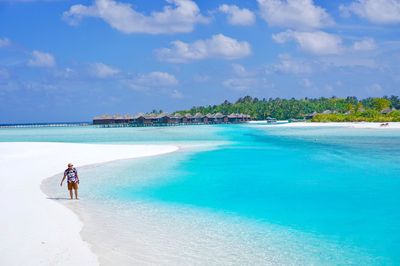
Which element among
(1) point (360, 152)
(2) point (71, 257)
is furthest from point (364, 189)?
(1) point (360, 152)

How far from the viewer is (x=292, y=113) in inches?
4707

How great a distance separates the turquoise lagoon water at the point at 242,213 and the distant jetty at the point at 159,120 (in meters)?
79.8

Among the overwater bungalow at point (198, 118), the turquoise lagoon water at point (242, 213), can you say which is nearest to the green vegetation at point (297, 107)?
the overwater bungalow at point (198, 118)

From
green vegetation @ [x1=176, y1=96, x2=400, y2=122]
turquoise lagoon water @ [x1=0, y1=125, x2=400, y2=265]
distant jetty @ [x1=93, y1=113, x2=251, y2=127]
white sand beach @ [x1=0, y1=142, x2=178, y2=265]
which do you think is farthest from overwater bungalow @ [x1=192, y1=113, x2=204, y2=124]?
white sand beach @ [x1=0, y1=142, x2=178, y2=265]

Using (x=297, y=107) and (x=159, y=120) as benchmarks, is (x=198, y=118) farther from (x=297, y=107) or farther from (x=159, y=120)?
(x=297, y=107)

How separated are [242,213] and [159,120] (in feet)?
307

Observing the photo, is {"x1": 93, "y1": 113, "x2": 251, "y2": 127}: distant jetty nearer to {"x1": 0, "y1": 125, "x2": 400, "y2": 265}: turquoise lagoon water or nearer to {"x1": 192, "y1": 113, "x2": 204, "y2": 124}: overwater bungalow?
{"x1": 192, "y1": 113, "x2": 204, "y2": 124}: overwater bungalow

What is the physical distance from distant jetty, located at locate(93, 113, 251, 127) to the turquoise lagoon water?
79774 millimetres

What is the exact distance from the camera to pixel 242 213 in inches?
436

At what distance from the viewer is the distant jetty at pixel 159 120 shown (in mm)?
99000

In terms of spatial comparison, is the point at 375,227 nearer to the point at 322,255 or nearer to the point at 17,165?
the point at 322,255

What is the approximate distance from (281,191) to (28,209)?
7991 millimetres

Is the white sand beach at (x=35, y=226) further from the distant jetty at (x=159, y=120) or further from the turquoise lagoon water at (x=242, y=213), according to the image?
the distant jetty at (x=159, y=120)

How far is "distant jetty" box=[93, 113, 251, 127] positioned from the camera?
99.0 metres
